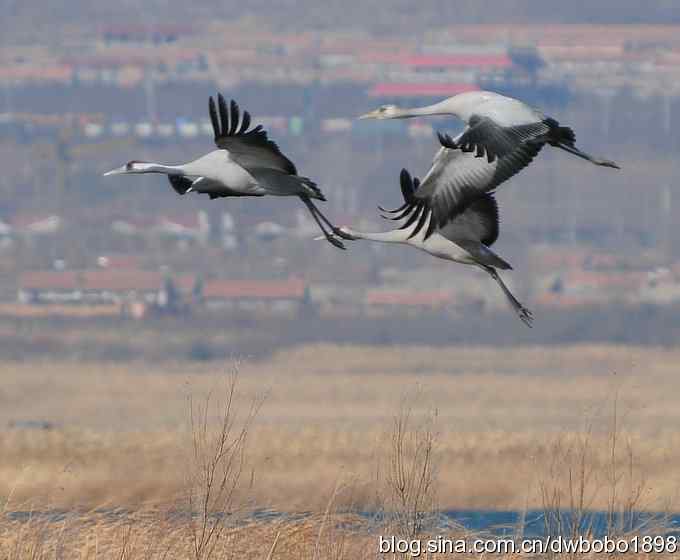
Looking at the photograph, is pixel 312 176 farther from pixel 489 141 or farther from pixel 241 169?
pixel 241 169

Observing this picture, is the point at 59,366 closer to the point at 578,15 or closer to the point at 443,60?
the point at 443,60

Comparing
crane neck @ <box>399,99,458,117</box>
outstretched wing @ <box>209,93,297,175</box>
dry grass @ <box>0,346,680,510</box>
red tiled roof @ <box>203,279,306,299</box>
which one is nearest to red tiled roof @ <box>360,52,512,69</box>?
red tiled roof @ <box>203,279,306,299</box>

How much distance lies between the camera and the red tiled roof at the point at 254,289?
9400 centimetres

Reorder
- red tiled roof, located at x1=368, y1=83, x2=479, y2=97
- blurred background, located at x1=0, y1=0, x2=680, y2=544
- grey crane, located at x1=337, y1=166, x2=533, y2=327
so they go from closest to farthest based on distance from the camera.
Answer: grey crane, located at x1=337, y1=166, x2=533, y2=327 → blurred background, located at x1=0, y1=0, x2=680, y2=544 → red tiled roof, located at x1=368, y1=83, x2=479, y2=97

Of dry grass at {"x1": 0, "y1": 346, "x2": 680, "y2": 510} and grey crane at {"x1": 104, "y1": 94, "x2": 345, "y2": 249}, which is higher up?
grey crane at {"x1": 104, "y1": 94, "x2": 345, "y2": 249}

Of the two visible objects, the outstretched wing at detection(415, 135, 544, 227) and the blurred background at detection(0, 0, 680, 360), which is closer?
the outstretched wing at detection(415, 135, 544, 227)

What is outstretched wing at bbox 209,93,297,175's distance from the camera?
8695mm

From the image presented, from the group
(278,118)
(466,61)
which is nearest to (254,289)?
(466,61)

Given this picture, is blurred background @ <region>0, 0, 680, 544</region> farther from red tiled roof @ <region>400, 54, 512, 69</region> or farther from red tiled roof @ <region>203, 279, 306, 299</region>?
red tiled roof @ <region>400, 54, 512, 69</region>

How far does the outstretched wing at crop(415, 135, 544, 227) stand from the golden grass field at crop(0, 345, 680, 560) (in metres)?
2.44

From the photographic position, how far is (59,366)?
261ft

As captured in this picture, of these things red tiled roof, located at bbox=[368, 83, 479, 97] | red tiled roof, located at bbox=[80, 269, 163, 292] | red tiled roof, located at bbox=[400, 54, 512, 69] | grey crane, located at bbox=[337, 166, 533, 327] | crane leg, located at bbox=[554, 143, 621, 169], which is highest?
red tiled roof, located at bbox=[400, 54, 512, 69]

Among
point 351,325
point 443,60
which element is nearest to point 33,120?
point 443,60

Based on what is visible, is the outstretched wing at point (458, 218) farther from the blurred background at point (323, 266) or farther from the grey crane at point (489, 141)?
the blurred background at point (323, 266)
